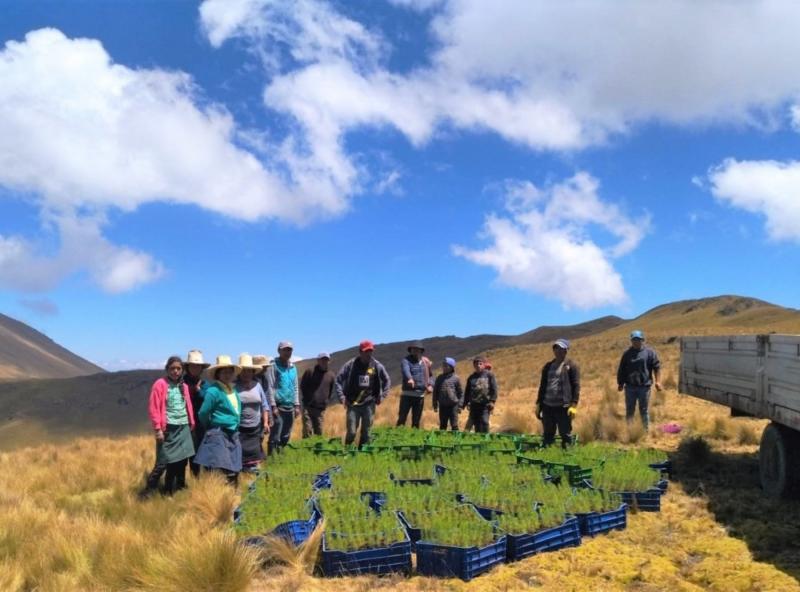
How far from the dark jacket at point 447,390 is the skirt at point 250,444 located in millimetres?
3832

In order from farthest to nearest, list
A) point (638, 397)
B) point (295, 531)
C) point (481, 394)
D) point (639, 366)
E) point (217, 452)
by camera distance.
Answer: point (481, 394), point (638, 397), point (639, 366), point (217, 452), point (295, 531)

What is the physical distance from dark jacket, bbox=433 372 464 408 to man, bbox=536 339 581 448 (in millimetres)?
2066

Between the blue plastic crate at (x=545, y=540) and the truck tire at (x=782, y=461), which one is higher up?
the truck tire at (x=782, y=461)

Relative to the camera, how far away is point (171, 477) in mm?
8180

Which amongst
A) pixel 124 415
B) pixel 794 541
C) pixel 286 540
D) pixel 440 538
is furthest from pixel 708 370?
pixel 124 415

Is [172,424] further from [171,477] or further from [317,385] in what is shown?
[317,385]

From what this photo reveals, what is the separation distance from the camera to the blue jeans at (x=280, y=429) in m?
10.4

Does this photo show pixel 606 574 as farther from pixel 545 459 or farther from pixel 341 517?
pixel 545 459

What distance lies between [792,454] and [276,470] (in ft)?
19.1

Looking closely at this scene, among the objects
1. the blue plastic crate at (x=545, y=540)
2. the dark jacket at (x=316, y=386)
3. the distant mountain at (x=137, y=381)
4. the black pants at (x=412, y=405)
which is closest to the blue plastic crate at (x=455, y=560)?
the blue plastic crate at (x=545, y=540)

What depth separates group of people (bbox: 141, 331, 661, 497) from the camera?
7816 millimetres

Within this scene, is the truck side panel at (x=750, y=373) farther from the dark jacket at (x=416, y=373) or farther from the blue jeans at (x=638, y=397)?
the dark jacket at (x=416, y=373)

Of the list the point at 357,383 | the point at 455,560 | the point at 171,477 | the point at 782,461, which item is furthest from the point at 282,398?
the point at 782,461

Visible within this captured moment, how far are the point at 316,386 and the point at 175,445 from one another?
3.20m
